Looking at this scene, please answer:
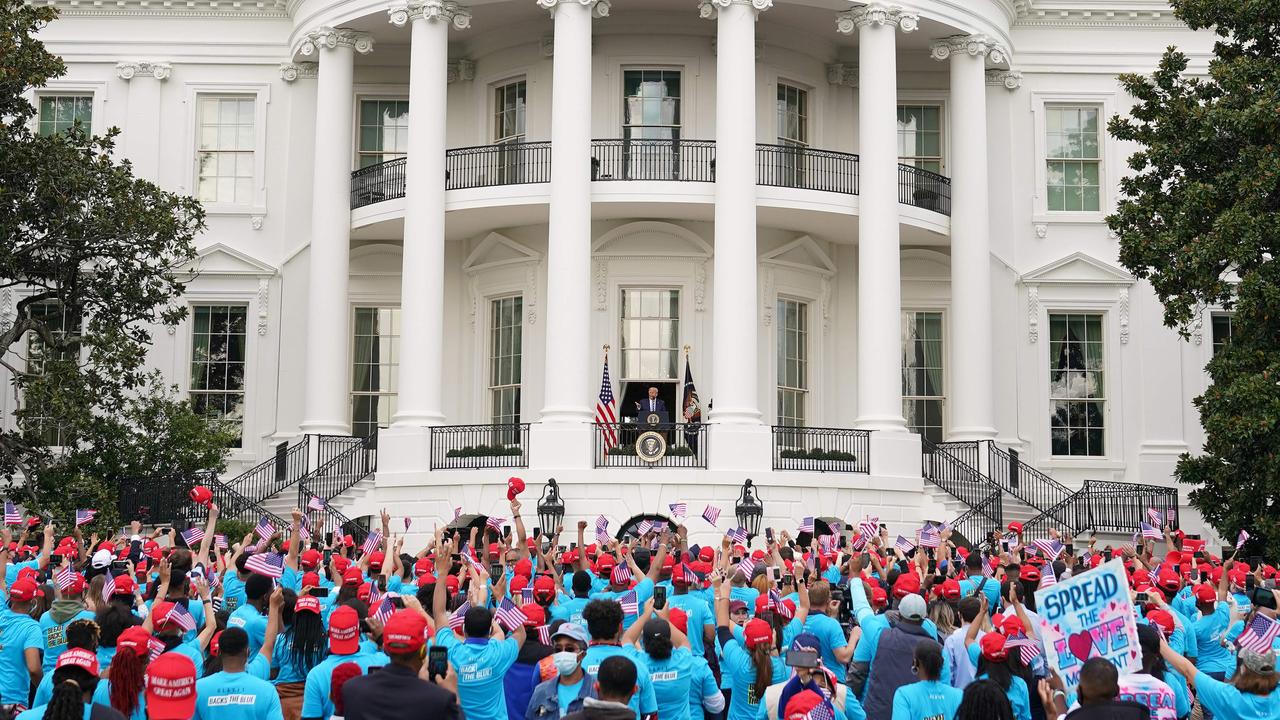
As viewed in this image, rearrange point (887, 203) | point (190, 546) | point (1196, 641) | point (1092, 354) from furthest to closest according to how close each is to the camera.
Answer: point (1092, 354)
point (887, 203)
point (190, 546)
point (1196, 641)

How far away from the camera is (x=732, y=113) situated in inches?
1072

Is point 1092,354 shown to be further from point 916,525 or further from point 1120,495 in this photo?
point 916,525

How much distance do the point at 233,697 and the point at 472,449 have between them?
1964 cm

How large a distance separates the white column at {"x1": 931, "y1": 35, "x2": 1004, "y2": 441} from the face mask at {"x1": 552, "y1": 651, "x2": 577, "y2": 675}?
73.6ft

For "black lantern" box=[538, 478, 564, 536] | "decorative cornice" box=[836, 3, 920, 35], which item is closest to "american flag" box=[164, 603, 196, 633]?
"black lantern" box=[538, 478, 564, 536]

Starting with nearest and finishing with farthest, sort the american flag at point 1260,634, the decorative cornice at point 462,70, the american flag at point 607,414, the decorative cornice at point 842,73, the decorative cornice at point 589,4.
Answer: the american flag at point 1260,634
the american flag at point 607,414
the decorative cornice at point 589,4
the decorative cornice at point 462,70
the decorative cornice at point 842,73

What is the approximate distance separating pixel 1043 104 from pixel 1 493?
22.3m

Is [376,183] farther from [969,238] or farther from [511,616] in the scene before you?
[511,616]

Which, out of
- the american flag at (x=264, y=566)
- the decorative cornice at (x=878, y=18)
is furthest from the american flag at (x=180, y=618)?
the decorative cornice at (x=878, y=18)

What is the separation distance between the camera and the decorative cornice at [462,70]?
103 feet

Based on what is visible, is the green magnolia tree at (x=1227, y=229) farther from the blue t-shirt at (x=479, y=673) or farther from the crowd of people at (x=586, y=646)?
the blue t-shirt at (x=479, y=673)

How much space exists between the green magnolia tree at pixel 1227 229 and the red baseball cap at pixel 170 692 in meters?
19.6

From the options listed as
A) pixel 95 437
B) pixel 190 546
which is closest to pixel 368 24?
pixel 95 437

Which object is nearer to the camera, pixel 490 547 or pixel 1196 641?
pixel 1196 641
